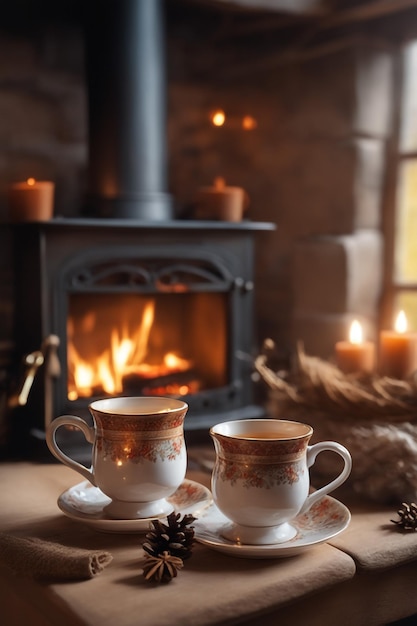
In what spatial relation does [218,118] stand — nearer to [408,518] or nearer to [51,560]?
[408,518]

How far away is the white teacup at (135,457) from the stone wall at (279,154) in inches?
41.9

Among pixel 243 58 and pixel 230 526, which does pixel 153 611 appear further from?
pixel 243 58

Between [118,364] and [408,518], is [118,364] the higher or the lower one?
the higher one

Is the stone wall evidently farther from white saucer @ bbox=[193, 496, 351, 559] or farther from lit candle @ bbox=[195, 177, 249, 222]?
white saucer @ bbox=[193, 496, 351, 559]

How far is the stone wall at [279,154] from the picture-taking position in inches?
81.7


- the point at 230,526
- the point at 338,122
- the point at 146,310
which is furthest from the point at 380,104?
the point at 230,526

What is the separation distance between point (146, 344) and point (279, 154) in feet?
2.51

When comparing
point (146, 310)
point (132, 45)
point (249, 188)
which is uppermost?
point (132, 45)

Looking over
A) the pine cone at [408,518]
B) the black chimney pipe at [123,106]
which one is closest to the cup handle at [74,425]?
the pine cone at [408,518]

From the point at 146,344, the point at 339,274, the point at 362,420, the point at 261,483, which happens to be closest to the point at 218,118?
the point at 339,274

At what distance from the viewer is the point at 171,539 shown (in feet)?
3.26

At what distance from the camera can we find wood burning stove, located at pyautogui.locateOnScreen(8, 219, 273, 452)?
1791 mm

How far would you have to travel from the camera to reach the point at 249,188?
246 centimetres

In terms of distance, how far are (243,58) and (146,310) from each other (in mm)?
916
